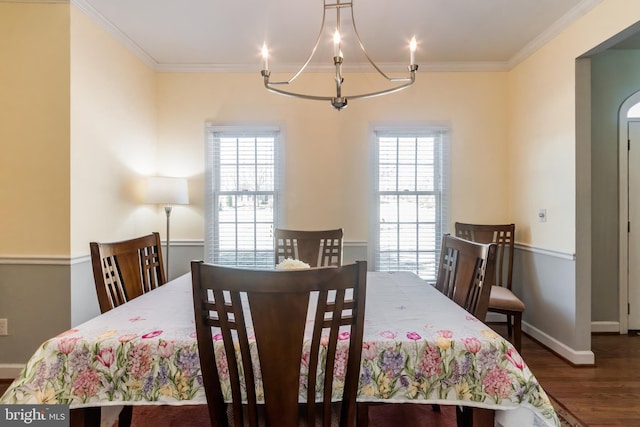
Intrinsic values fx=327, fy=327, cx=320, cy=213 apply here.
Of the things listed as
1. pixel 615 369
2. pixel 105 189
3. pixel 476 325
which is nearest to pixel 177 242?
pixel 105 189

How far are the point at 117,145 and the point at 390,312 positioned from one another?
2.60 meters

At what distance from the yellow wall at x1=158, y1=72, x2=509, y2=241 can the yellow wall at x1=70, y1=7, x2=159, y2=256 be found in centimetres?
23

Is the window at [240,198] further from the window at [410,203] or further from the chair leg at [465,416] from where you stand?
the chair leg at [465,416]

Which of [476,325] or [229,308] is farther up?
[229,308]

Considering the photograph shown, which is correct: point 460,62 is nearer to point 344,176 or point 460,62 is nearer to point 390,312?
point 344,176

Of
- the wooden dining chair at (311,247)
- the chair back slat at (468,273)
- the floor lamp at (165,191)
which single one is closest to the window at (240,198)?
the floor lamp at (165,191)

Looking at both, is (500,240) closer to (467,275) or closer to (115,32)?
(467,275)

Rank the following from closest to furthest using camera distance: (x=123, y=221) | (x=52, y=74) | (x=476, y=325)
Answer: (x=476, y=325)
(x=52, y=74)
(x=123, y=221)

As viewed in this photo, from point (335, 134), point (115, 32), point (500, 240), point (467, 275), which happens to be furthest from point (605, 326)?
point (115, 32)

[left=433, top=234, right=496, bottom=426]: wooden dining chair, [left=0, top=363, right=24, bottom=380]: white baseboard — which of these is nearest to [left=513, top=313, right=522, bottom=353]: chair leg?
[left=433, top=234, right=496, bottom=426]: wooden dining chair

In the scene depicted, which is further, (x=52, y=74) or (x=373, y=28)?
(x=373, y=28)

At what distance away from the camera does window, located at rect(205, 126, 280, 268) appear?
3283 mm

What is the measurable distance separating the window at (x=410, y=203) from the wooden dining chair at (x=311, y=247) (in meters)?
0.98

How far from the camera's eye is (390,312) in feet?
4.44
